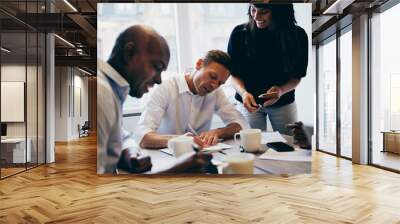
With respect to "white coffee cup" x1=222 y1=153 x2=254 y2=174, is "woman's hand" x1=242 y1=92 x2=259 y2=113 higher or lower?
higher

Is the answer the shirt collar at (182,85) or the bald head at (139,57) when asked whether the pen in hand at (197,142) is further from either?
the bald head at (139,57)

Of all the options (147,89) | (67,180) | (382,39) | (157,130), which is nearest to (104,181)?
(67,180)

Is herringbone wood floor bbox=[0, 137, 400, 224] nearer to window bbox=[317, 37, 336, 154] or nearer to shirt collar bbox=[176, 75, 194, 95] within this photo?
shirt collar bbox=[176, 75, 194, 95]

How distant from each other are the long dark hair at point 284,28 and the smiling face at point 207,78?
2.47 feet

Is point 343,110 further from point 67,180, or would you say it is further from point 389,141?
point 67,180

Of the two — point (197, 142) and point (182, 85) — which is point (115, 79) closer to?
point (182, 85)

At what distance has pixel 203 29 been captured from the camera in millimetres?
5980

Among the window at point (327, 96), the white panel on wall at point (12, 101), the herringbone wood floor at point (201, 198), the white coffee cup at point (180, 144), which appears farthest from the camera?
the window at point (327, 96)

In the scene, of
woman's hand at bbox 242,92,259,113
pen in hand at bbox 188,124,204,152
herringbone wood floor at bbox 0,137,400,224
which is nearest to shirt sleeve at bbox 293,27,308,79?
woman's hand at bbox 242,92,259,113

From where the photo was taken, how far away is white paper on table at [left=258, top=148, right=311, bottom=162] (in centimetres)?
594

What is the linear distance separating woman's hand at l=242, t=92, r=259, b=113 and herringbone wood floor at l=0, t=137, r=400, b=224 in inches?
42.8

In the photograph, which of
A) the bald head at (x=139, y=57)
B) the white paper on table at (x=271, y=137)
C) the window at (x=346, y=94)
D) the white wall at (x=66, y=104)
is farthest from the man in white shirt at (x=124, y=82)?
the white wall at (x=66, y=104)

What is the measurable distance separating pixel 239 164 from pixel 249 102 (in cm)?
98

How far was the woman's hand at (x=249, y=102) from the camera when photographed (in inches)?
233
